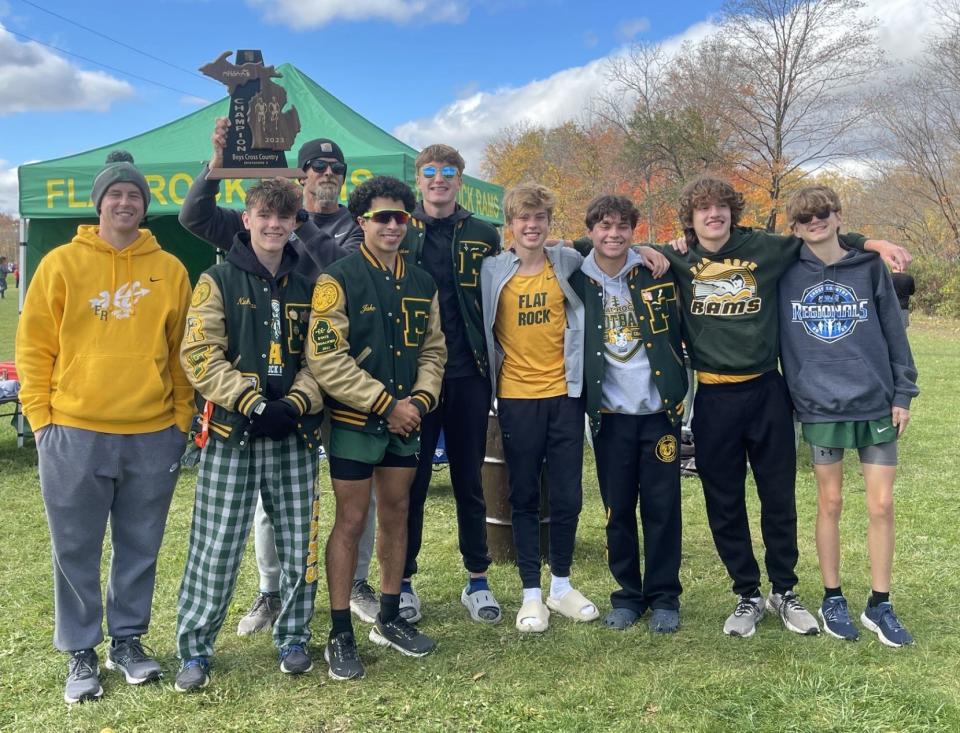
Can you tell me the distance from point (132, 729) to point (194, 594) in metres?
0.51

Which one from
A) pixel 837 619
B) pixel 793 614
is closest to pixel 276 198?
pixel 793 614

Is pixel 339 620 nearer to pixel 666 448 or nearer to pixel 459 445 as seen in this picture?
pixel 459 445

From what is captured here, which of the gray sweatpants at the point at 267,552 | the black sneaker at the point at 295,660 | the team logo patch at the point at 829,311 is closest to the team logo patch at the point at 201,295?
the gray sweatpants at the point at 267,552

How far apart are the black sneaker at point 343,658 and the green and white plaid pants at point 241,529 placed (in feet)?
0.50

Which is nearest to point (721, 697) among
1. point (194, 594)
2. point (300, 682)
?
point (300, 682)

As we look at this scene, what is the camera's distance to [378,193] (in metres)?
3.27

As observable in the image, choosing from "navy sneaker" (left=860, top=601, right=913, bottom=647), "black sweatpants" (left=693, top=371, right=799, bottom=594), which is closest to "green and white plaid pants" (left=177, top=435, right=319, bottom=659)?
"black sweatpants" (left=693, top=371, right=799, bottom=594)

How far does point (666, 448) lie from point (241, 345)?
6.31 ft

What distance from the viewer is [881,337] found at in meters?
3.47

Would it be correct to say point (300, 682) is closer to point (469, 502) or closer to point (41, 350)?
A: point (469, 502)

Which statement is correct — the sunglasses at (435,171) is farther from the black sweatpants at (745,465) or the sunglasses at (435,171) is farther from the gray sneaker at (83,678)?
the gray sneaker at (83,678)

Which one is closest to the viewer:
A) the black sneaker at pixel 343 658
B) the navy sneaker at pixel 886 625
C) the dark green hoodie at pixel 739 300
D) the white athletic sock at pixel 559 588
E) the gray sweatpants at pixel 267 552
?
the black sneaker at pixel 343 658

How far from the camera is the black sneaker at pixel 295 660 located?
3.20m

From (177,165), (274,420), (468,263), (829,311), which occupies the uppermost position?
(177,165)
